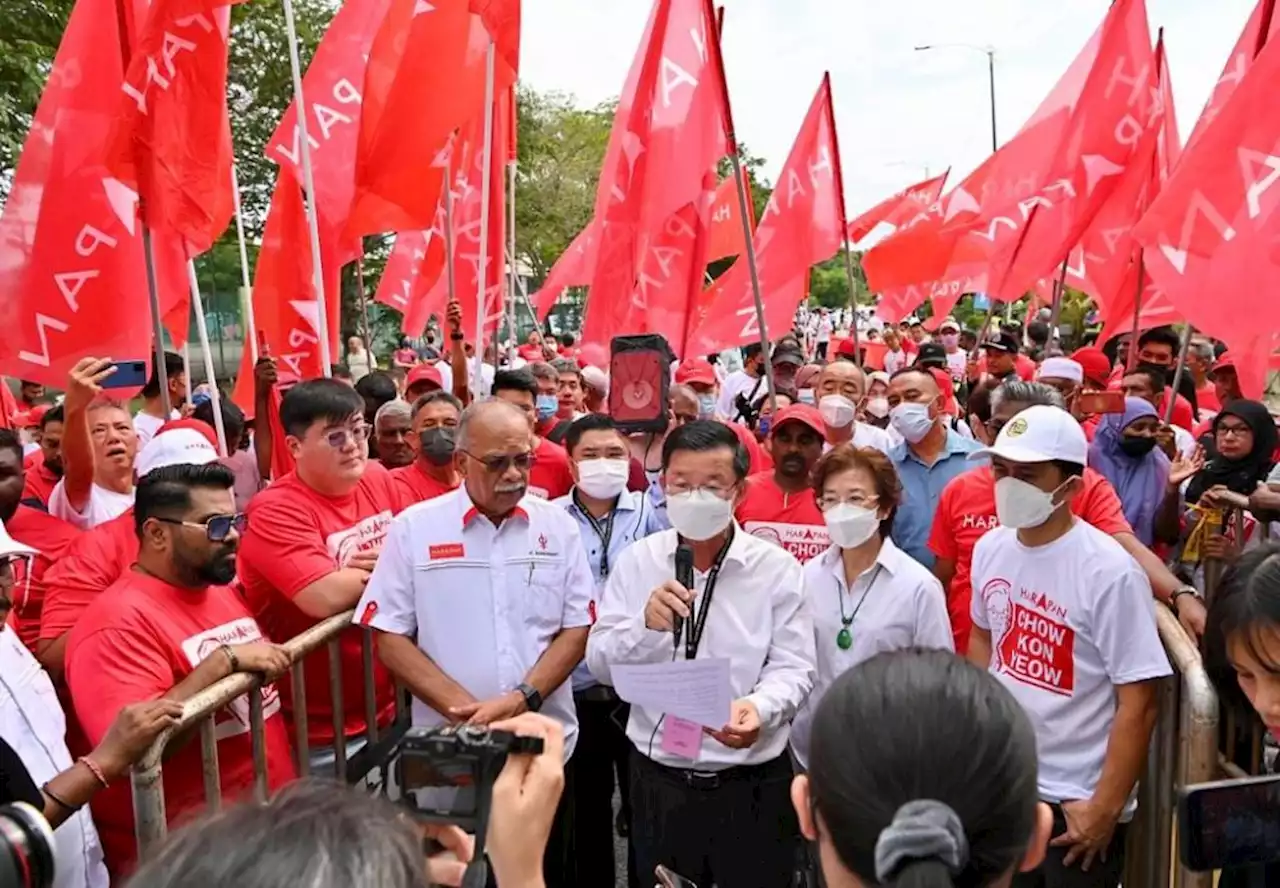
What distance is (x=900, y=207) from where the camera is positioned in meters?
11.7

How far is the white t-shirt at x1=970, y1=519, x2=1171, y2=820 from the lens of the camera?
2.91 metres

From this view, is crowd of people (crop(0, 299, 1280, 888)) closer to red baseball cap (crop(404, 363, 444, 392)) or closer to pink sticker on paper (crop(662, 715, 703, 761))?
pink sticker on paper (crop(662, 715, 703, 761))

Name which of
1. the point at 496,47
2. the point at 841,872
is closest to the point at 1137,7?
the point at 496,47

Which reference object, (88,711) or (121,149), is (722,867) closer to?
(88,711)

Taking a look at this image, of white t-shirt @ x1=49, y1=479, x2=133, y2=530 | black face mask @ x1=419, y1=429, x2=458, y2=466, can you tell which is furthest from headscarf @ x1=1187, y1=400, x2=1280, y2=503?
white t-shirt @ x1=49, y1=479, x2=133, y2=530

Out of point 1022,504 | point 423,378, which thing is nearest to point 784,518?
point 1022,504

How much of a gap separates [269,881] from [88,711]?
1.83 meters

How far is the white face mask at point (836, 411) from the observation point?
5.30 metres

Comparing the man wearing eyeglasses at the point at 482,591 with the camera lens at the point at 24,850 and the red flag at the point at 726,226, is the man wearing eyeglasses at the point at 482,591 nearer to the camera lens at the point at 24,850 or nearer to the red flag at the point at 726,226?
the camera lens at the point at 24,850

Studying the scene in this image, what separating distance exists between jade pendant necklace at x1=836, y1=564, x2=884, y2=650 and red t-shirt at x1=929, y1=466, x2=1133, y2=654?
62 centimetres

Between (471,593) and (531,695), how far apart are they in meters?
0.37

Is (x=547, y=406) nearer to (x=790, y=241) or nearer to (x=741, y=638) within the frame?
(x=790, y=241)

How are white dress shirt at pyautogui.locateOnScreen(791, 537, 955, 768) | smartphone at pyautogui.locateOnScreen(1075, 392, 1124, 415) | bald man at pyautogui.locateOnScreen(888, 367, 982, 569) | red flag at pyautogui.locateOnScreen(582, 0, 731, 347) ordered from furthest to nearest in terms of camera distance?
red flag at pyautogui.locateOnScreen(582, 0, 731, 347)
smartphone at pyautogui.locateOnScreen(1075, 392, 1124, 415)
bald man at pyautogui.locateOnScreen(888, 367, 982, 569)
white dress shirt at pyautogui.locateOnScreen(791, 537, 955, 768)

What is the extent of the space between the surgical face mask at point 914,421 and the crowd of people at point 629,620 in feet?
0.98
